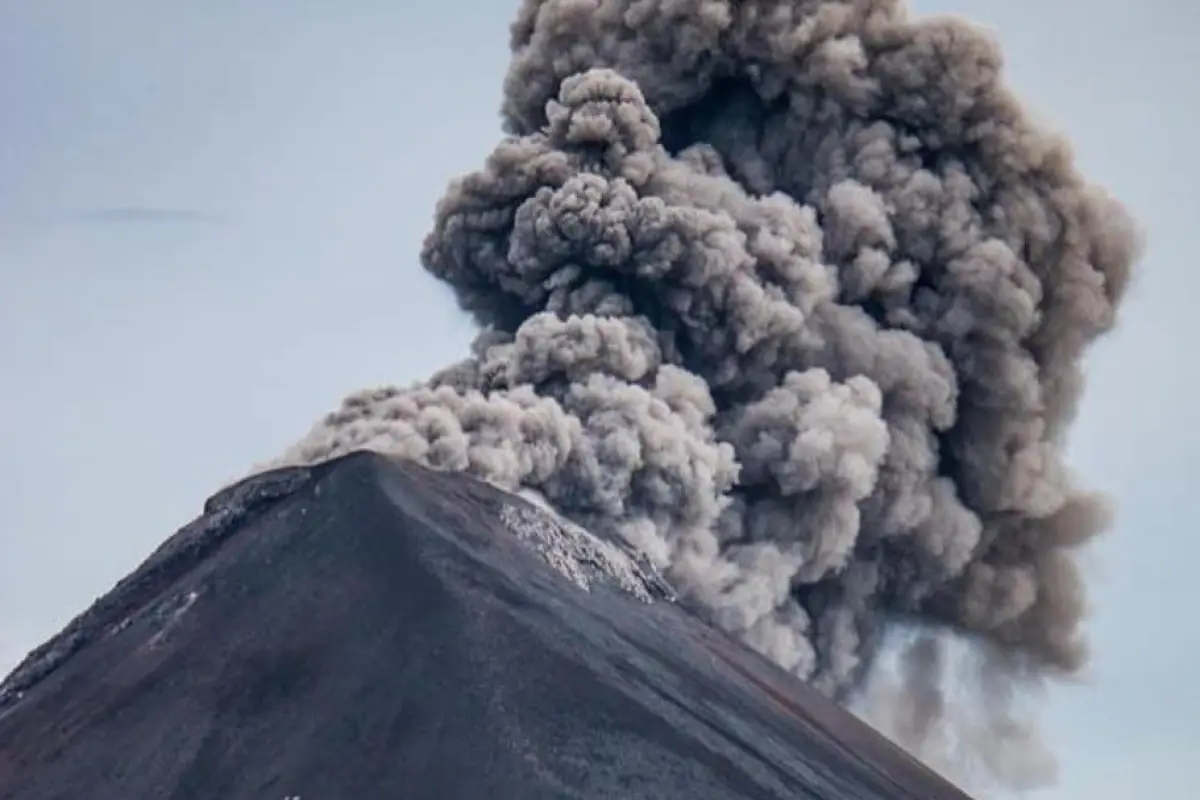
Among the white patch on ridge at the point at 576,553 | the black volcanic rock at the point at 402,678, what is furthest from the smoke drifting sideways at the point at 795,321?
the black volcanic rock at the point at 402,678

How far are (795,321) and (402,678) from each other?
12089 mm

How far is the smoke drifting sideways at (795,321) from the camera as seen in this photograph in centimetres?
3391

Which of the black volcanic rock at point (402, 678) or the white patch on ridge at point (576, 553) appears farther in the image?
the white patch on ridge at point (576, 553)

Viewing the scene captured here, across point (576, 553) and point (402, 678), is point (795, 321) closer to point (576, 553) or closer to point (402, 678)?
point (576, 553)

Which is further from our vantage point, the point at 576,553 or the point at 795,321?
the point at 795,321

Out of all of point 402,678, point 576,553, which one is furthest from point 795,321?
point 402,678

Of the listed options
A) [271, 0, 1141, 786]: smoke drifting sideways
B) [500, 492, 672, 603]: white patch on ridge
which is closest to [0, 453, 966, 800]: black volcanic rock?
[500, 492, 672, 603]: white patch on ridge

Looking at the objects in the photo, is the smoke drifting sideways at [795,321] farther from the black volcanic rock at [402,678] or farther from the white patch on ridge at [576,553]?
the black volcanic rock at [402,678]

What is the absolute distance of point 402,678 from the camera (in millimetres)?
25562

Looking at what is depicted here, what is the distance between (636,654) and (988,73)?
1490cm

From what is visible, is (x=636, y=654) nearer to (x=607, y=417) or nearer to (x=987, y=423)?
(x=607, y=417)

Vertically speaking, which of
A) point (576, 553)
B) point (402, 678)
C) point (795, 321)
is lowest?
point (402, 678)

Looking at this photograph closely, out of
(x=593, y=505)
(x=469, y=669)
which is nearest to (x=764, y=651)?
(x=593, y=505)

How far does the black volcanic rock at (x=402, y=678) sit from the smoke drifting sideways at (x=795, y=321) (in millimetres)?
3156
